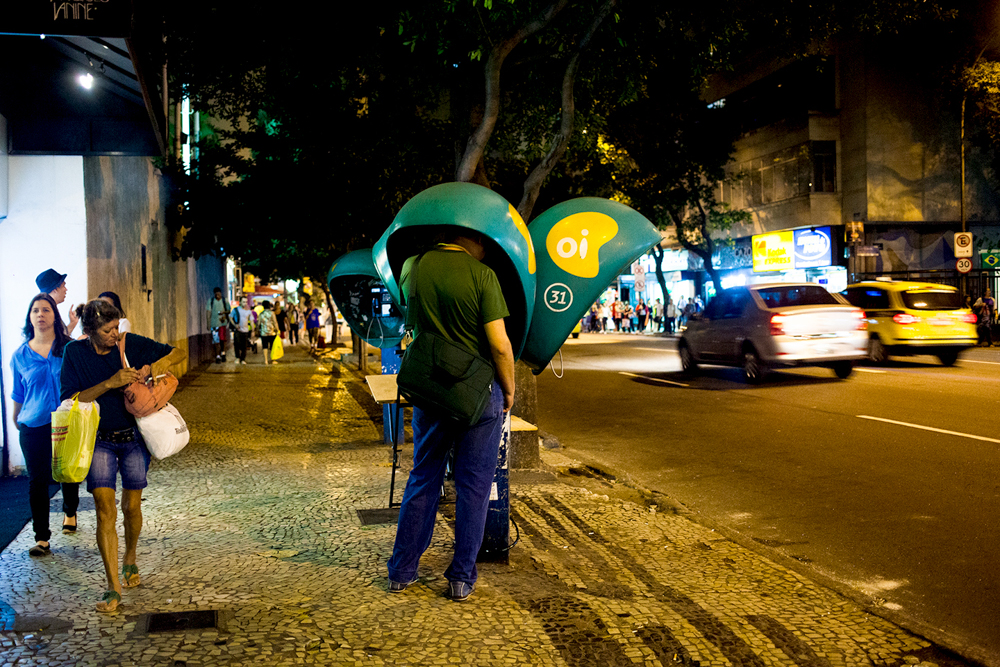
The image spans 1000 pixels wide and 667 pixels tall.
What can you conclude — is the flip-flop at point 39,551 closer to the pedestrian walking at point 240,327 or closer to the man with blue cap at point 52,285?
the man with blue cap at point 52,285

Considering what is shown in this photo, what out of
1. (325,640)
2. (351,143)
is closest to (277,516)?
(325,640)

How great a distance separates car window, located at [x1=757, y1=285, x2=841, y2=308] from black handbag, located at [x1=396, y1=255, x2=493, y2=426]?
12224 mm

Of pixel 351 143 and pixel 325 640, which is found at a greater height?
pixel 351 143

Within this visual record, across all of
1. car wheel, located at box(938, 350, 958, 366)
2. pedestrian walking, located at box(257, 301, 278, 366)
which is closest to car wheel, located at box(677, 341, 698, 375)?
car wheel, located at box(938, 350, 958, 366)

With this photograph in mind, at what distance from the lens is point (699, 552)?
5.43 m

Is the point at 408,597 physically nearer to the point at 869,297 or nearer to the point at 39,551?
the point at 39,551

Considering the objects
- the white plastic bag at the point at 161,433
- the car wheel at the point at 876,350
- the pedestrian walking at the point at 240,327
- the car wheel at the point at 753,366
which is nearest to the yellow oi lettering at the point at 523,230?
the white plastic bag at the point at 161,433

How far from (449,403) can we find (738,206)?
121ft

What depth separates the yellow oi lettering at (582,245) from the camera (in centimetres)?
528

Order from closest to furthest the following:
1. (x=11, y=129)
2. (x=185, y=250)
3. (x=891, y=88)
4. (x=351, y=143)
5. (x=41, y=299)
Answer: (x=41, y=299) → (x=11, y=129) → (x=351, y=143) → (x=185, y=250) → (x=891, y=88)

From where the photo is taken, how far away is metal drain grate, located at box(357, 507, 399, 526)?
6.11 metres

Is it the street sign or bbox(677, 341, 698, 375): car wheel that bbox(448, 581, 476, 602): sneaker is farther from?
the street sign

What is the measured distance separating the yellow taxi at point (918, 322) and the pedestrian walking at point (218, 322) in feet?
51.7

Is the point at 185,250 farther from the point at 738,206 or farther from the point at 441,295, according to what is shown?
the point at 738,206
